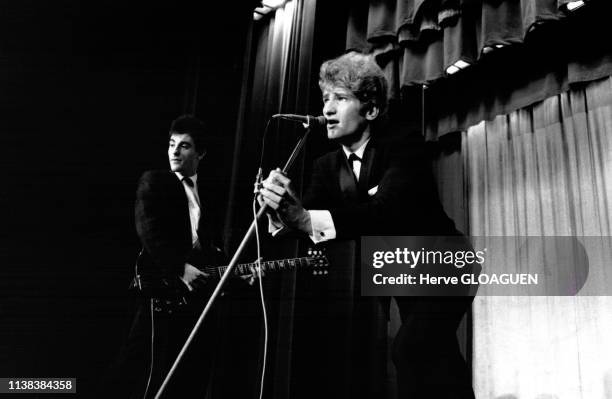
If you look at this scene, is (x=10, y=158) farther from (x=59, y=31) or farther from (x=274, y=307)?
(x=274, y=307)

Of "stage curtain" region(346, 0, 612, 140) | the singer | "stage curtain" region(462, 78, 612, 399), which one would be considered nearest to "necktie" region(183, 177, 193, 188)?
the singer

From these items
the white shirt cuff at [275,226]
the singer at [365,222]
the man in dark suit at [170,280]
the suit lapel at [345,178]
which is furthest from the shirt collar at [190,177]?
the white shirt cuff at [275,226]

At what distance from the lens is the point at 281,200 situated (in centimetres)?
116

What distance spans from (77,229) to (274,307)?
0.79 meters

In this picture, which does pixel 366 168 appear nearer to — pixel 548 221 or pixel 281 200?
pixel 281 200

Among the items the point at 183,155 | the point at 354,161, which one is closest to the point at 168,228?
the point at 183,155

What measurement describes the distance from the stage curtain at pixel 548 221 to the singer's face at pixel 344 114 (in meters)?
0.73

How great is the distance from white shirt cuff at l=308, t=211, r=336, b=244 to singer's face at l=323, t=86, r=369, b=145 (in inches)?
15.6

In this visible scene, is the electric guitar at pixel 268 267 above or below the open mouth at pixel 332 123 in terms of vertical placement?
below

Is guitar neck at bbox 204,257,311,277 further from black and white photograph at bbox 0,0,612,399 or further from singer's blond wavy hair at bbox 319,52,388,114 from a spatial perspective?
singer's blond wavy hair at bbox 319,52,388,114

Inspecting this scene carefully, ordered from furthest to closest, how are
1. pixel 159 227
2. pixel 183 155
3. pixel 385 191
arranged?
pixel 183 155 < pixel 159 227 < pixel 385 191

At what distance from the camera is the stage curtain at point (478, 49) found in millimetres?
1559

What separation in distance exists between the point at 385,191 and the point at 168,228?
800 mm

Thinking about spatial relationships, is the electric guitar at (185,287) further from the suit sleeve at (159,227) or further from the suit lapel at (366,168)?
the suit lapel at (366,168)
